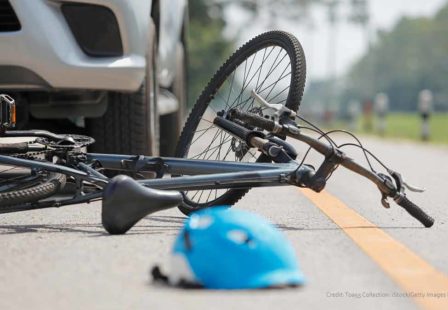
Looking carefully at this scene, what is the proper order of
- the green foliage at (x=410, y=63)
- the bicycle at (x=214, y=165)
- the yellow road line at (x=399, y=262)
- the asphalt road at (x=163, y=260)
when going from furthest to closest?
the green foliage at (x=410, y=63), the bicycle at (x=214, y=165), the yellow road line at (x=399, y=262), the asphalt road at (x=163, y=260)

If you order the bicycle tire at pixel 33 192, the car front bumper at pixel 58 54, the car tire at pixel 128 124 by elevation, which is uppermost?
the car front bumper at pixel 58 54

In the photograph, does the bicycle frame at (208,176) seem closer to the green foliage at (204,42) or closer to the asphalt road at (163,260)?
the asphalt road at (163,260)

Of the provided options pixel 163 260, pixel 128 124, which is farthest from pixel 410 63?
pixel 163 260

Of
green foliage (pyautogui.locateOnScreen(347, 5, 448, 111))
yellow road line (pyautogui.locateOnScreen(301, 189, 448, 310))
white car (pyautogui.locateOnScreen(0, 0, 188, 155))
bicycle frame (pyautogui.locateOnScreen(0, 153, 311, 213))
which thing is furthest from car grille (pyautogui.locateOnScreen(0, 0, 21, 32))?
green foliage (pyautogui.locateOnScreen(347, 5, 448, 111))

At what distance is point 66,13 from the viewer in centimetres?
608

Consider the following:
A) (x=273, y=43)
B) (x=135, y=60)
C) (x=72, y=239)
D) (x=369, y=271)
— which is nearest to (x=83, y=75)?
(x=135, y=60)

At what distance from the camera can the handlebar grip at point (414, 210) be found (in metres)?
5.04

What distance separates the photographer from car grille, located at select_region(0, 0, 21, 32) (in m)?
6.02

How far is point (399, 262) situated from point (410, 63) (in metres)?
151

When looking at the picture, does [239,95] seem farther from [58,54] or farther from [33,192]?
[33,192]

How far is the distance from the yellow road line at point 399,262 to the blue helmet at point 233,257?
1.29 feet

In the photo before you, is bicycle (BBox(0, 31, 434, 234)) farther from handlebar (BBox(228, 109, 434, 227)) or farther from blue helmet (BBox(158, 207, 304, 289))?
blue helmet (BBox(158, 207, 304, 289))

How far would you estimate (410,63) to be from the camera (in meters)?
153

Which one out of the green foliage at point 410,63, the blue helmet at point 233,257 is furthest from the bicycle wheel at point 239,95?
the green foliage at point 410,63
